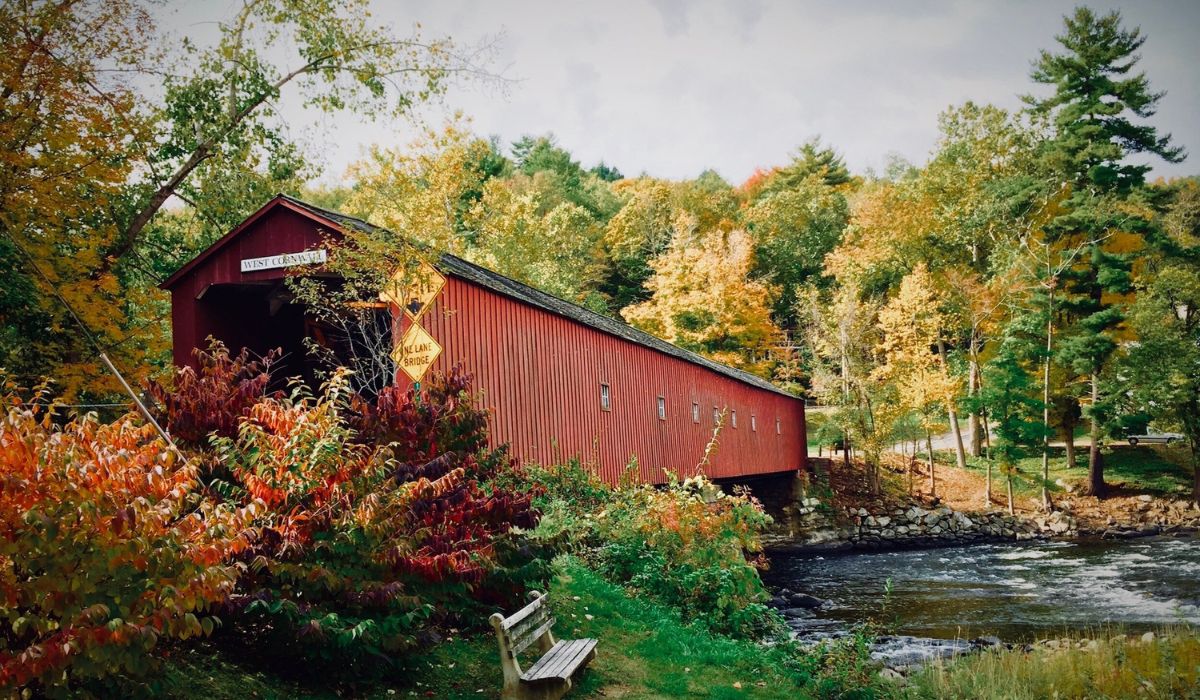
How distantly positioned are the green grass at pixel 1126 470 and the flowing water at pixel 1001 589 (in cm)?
483

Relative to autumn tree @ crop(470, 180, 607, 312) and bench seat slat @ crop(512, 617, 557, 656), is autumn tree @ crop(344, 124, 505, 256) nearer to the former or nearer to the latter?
autumn tree @ crop(470, 180, 607, 312)

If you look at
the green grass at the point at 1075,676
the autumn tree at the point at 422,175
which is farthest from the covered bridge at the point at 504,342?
the autumn tree at the point at 422,175

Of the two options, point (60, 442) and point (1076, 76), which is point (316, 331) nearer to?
point (60, 442)

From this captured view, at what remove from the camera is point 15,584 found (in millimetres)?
2902

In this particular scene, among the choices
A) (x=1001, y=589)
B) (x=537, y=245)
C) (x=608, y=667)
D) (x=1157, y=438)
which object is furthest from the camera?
(x=537, y=245)

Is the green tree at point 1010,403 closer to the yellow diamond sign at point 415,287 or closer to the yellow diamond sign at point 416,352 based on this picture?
the yellow diamond sign at point 415,287

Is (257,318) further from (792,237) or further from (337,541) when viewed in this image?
(792,237)

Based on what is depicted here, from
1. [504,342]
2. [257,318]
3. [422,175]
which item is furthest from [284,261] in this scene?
[422,175]

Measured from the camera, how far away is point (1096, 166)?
949 inches

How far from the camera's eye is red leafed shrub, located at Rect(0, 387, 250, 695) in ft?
9.34

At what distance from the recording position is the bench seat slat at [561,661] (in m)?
4.73

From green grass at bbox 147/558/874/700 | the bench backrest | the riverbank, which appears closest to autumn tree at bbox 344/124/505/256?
the riverbank

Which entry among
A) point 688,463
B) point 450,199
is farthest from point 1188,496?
point 450,199

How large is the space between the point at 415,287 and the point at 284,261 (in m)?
2.30
